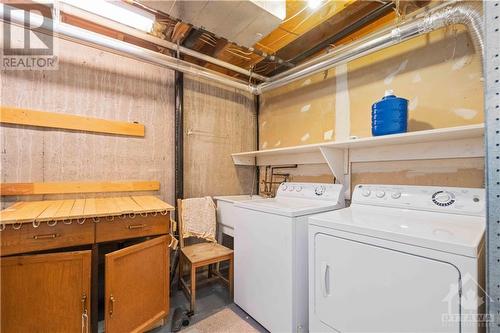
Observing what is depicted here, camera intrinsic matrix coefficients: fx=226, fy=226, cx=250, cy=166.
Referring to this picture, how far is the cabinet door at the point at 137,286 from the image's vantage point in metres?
1.41

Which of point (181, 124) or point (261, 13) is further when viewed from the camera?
point (181, 124)

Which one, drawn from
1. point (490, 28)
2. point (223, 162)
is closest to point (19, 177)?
point (223, 162)

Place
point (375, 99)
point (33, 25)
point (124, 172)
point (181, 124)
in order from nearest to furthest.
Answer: point (33, 25) < point (375, 99) < point (124, 172) < point (181, 124)

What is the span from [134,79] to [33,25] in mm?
758

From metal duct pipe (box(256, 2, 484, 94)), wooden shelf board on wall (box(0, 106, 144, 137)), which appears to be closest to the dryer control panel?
metal duct pipe (box(256, 2, 484, 94))

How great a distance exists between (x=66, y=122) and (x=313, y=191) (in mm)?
2203

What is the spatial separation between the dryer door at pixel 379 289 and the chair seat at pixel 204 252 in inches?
38.1

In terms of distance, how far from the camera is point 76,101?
76.4 inches

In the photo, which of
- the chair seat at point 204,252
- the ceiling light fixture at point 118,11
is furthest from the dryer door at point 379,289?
the ceiling light fixture at point 118,11

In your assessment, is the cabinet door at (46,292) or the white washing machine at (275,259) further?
the white washing machine at (275,259)

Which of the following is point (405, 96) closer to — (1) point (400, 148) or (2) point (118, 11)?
(1) point (400, 148)

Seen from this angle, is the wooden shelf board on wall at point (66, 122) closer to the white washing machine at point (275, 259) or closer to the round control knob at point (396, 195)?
the white washing machine at point (275, 259)

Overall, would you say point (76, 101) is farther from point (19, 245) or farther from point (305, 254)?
point (305, 254)

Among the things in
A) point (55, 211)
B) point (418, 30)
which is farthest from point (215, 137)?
point (418, 30)
